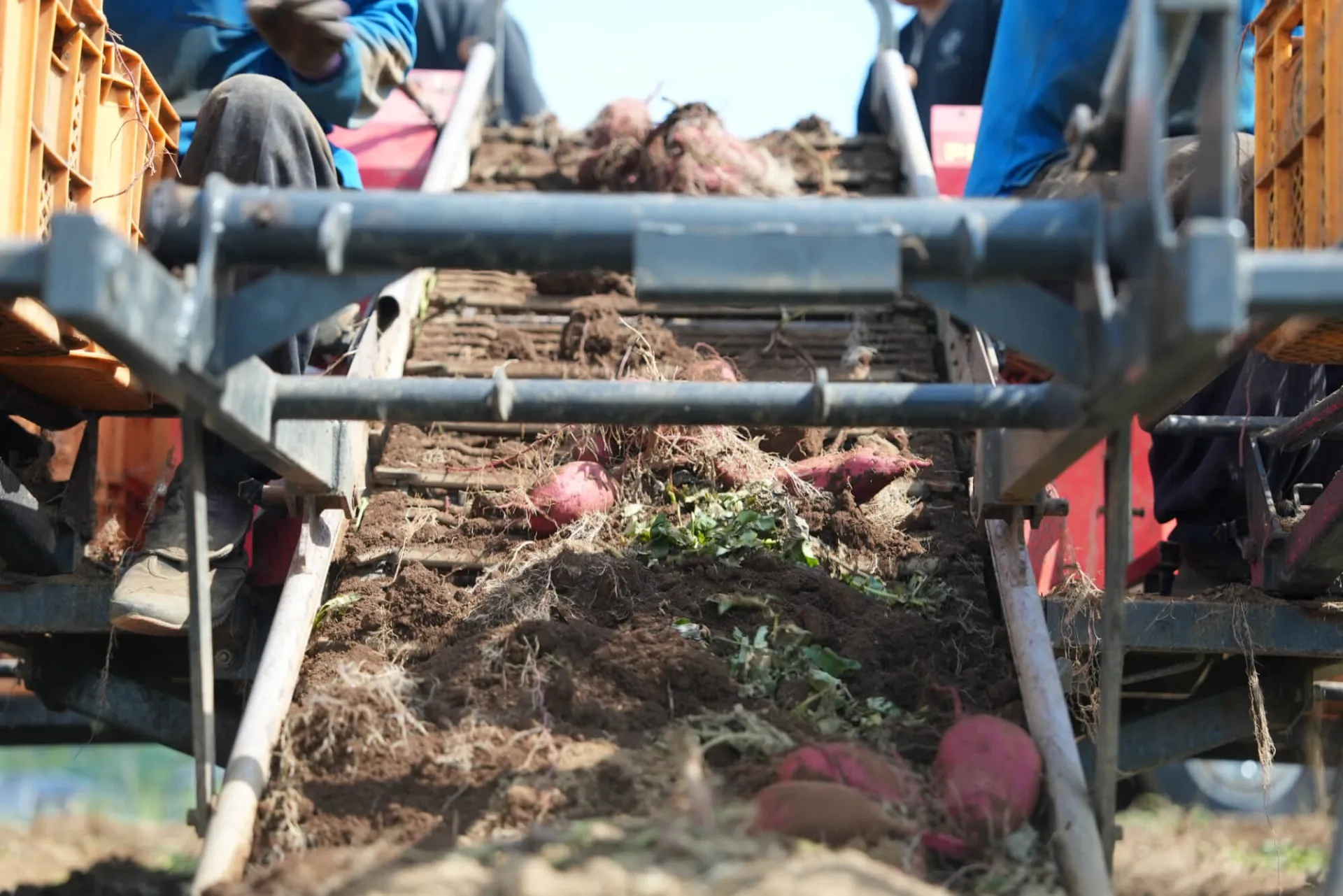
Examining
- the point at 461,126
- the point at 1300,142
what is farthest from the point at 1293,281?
the point at 461,126

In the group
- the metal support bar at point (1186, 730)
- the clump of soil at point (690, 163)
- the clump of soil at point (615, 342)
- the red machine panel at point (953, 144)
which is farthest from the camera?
the red machine panel at point (953, 144)

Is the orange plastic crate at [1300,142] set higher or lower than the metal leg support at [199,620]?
higher

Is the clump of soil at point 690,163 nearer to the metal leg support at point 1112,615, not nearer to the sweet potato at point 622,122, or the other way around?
the sweet potato at point 622,122

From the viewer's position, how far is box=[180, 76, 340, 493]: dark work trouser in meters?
3.78

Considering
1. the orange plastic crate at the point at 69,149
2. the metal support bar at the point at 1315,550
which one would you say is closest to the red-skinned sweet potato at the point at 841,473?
the metal support bar at the point at 1315,550

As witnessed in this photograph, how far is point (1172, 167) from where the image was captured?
159 inches

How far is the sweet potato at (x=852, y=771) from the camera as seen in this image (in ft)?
9.12

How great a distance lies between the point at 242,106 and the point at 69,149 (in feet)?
2.00

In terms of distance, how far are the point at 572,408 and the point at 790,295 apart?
69 centimetres

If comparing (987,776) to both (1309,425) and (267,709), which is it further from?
(267,709)

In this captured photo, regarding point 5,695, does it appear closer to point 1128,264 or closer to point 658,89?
point 658,89

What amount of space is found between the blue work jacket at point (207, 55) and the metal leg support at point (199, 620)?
86.7 inches

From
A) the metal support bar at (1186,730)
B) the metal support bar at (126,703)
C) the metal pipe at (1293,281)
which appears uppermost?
the metal pipe at (1293,281)

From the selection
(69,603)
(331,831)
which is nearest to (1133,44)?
(331,831)
